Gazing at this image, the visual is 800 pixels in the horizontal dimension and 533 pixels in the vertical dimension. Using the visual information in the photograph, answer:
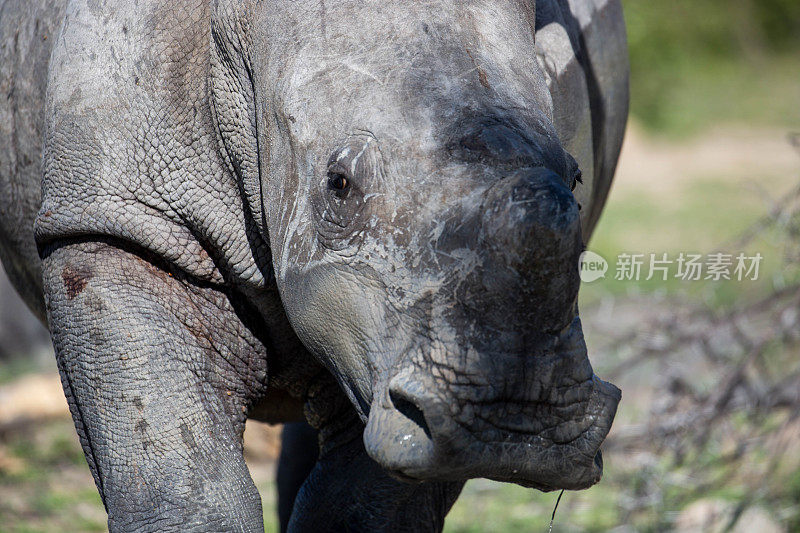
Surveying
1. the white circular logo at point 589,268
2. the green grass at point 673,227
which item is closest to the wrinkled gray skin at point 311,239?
the white circular logo at point 589,268

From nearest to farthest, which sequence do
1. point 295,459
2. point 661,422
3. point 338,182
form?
point 338,182, point 295,459, point 661,422

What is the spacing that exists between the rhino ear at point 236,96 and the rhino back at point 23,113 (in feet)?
1.67

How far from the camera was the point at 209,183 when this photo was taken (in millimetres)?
2350

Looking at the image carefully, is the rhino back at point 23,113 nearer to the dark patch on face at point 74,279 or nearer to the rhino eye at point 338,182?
the dark patch on face at point 74,279

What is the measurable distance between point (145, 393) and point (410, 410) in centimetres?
72

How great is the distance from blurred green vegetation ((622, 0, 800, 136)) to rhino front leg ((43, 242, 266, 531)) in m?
A: 10.9

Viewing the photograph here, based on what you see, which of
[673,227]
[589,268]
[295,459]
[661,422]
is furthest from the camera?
[673,227]

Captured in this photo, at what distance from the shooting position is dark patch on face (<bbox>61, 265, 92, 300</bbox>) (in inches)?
92.1

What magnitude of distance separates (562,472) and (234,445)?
2.73 ft

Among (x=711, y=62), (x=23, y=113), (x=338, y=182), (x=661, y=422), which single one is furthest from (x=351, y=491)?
(x=711, y=62)

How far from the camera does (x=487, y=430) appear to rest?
5.92 feet

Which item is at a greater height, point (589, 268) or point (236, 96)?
point (236, 96)

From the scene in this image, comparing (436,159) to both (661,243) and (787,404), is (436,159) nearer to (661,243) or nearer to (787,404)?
(787,404)

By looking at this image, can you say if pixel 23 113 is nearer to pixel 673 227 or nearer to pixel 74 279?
pixel 74 279
